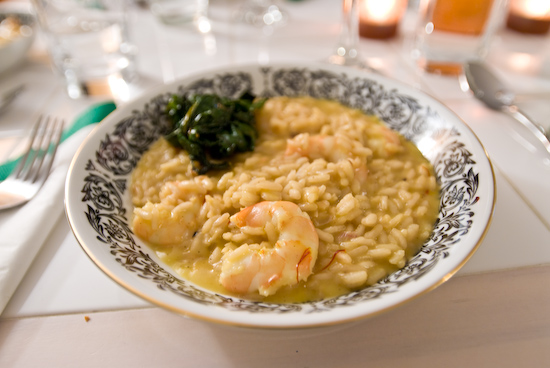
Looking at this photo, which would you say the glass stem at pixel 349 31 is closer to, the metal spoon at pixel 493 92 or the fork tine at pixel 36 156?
the metal spoon at pixel 493 92

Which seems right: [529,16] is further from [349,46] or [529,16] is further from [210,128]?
[210,128]

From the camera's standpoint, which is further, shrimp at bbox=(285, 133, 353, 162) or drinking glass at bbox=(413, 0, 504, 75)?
drinking glass at bbox=(413, 0, 504, 75)

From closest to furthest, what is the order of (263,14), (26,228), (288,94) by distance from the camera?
(26,228), (288,94), (263,14)

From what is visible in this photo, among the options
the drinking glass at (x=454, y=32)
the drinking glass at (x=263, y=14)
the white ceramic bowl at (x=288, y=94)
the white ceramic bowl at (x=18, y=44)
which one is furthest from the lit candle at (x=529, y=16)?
the white ceramic bowl at (x=18, y=44)

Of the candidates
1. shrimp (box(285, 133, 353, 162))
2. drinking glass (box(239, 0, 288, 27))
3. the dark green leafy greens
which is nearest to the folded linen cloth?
the dark green leafy greens

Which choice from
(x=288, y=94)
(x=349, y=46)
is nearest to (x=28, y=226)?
(x=288, y=94)

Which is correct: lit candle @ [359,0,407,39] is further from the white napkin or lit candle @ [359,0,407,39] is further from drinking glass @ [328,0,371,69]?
the white napkin
